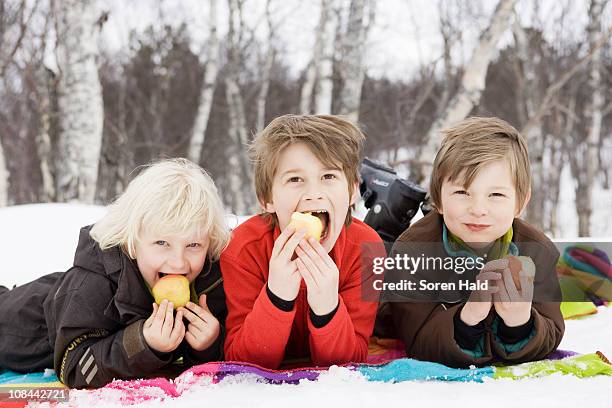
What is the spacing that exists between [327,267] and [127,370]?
28.3 inches

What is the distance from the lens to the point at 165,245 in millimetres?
1946

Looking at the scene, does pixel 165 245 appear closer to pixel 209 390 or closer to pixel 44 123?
pixel 209 390

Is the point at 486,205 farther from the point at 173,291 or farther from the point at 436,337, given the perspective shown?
the point at 173,291

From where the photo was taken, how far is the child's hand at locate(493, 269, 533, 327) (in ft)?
5.53

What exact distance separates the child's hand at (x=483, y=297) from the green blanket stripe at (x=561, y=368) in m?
0.17

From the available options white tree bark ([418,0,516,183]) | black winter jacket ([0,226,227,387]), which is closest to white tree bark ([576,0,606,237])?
white tree bark ([418,0,516,183])

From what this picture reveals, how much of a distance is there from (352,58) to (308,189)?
5397mm

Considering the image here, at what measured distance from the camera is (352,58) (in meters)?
6.96

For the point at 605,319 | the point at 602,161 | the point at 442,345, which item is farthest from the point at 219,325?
the point at 602,161

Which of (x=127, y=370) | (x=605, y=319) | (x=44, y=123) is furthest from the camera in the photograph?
(x=44, y=123)

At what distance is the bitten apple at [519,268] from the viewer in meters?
1.68

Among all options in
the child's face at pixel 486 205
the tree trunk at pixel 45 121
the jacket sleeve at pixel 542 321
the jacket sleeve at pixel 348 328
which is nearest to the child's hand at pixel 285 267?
the jacket sleeve at pixel 348 328

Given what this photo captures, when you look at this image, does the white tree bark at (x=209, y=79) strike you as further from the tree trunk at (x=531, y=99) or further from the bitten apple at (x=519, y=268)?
the bitten apple at (x=519, y=268)

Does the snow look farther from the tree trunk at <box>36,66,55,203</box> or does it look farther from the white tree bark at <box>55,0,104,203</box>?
the tree trunk at <box>36,66,55,203</box>
